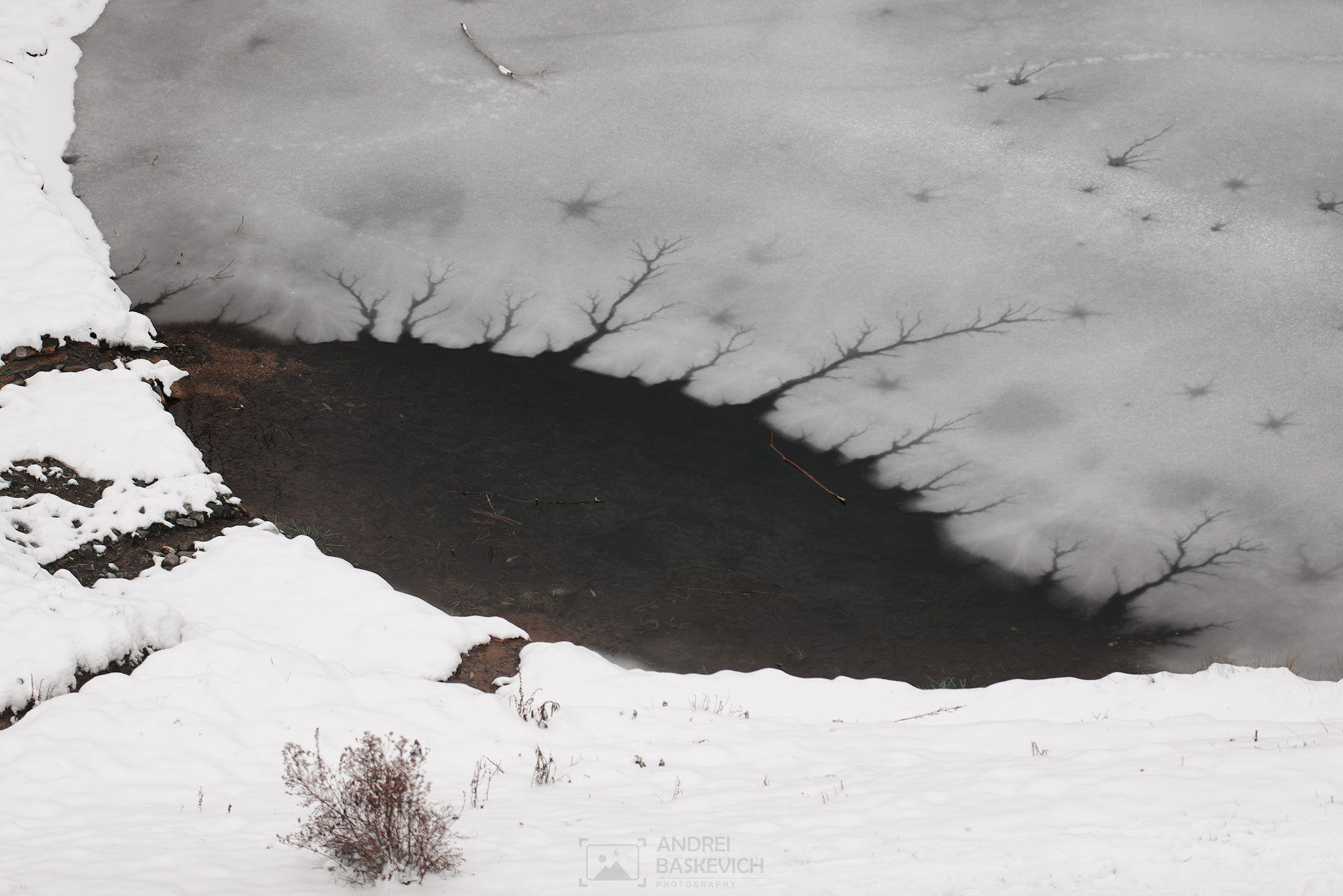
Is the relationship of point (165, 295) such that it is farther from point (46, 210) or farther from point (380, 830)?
point (380, 830)

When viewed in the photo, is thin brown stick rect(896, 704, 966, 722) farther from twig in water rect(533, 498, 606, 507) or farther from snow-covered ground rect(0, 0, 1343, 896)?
twig in water rect(533, 498, 606, 507)

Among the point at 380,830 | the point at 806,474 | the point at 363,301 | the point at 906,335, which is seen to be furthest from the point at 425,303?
the point at 380,830

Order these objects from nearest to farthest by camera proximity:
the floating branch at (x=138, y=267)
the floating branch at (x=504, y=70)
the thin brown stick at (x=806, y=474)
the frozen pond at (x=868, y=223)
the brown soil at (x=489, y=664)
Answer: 1. the brown soil at (x=489, y=664)
2. the thin brown stick at (x=806, y=474)
3. the frozen pond at (x=868, y=223)
4. the floating branch at (x=138, y=267)
5. the floating branch at (x=504, y=70)

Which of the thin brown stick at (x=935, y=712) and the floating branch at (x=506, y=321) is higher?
the floating branch at (x=506, y=321)

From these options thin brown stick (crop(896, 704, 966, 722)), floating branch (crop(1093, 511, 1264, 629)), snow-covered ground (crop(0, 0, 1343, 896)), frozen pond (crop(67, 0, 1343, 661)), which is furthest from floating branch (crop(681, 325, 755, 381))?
thin brown stick (crop(896, 704, 966, 722))

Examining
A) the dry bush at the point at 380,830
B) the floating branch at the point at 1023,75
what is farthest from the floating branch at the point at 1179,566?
the floating branch at the point at 1023,75

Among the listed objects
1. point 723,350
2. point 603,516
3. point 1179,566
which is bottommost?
point 1179,566

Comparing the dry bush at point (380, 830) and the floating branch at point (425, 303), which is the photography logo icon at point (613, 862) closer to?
the dry bush at point (380, 830)

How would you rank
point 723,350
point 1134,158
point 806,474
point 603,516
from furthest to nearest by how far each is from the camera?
point 1134,158, point 723,350, point 806,474, point 603,516
